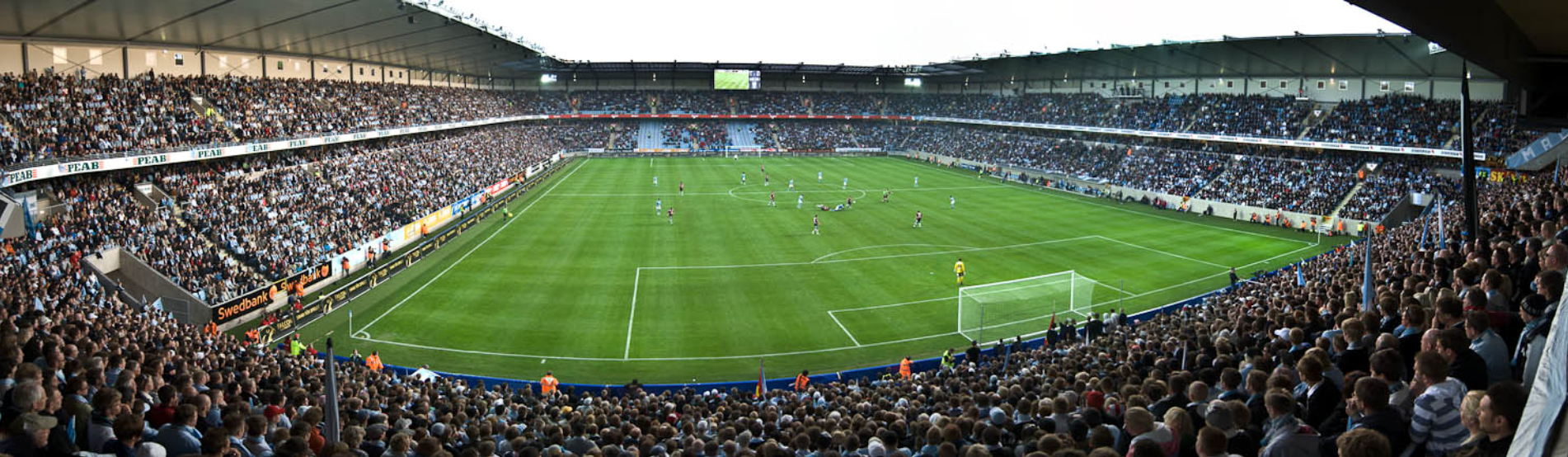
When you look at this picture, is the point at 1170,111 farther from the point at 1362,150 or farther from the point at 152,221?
the point at 152,221

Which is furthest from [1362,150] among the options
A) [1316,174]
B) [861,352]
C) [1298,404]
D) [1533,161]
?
[1298,404]

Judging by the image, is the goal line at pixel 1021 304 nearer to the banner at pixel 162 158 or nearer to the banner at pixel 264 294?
the banner at pixel 264 294

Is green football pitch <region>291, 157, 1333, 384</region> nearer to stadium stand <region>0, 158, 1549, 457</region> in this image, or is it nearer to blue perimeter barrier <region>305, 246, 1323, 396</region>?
blue perimeter barrier <region>305, 246, 1323, 396</region>

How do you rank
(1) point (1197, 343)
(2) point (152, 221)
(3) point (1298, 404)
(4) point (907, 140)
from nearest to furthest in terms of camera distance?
1. (3) point (1298, 404)
2. (1) point (1197, 343)
3. (2) point (152, 221)
4. (4) point (907, 140)

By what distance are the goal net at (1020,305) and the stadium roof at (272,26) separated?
3028cm

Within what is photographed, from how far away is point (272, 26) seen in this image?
125 feet

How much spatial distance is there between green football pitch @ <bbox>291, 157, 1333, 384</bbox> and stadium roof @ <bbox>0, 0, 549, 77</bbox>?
12070 millimetres

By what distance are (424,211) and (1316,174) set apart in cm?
5340

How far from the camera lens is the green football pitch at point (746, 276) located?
24.4m

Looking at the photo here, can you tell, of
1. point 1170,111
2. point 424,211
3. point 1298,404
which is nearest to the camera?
point 1298,404

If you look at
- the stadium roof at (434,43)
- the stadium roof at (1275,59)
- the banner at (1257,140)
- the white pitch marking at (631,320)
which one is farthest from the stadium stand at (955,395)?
the stadium roof at (1275,59)

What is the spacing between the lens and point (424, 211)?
43.7 metres

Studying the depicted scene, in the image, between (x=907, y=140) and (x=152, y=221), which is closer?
(x=152, y=221)

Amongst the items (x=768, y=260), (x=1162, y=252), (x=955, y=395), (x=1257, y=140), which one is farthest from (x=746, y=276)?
(x=1257, y=140)
